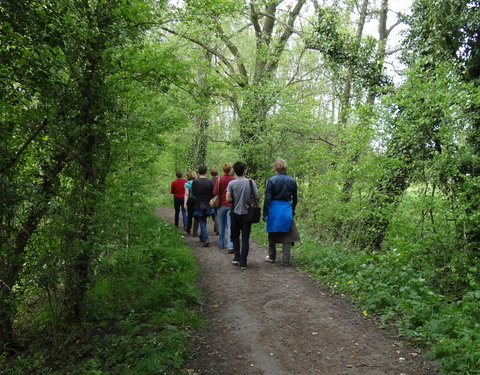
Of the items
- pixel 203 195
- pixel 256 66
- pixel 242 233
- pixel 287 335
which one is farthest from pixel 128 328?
pixel 256 66

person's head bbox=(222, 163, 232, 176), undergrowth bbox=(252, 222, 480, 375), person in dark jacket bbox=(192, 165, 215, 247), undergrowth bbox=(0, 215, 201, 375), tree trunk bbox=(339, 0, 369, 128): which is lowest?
undergrowth bbox=(0, 215, 201, 375)

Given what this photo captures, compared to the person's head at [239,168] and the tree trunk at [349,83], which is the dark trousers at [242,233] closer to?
the person's head at [239,168]

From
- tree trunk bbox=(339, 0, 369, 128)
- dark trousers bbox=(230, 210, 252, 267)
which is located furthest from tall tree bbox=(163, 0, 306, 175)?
dark trousers bbox=(230, 210, 252, 267)

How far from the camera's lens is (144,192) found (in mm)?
6852

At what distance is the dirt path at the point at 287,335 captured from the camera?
3.64 metres

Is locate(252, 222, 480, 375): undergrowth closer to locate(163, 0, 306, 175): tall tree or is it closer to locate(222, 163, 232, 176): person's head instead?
locate(222, 163, 232, 176): person's head

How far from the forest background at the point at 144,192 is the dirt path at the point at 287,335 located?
0.98 feet

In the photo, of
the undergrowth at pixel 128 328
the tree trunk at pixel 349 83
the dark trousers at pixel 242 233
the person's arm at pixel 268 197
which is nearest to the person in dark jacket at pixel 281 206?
the person's arm at pixel 268 197

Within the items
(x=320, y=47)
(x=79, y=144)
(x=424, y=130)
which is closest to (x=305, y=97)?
(x=320, y=47)

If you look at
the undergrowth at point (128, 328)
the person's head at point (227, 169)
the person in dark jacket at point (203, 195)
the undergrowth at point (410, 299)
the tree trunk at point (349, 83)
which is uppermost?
the tree trunk at point (349, 83)

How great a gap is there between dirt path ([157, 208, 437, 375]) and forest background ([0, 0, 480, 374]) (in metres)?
0.30

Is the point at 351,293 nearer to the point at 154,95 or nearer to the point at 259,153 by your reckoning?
the point at 154,95

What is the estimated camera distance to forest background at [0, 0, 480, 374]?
12.3ft

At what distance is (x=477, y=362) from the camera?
10.9 ft
